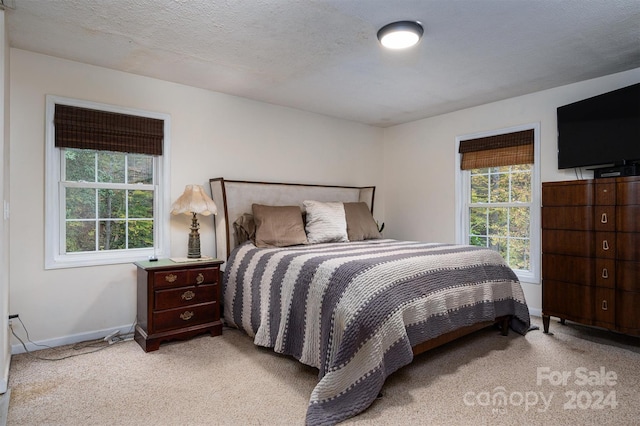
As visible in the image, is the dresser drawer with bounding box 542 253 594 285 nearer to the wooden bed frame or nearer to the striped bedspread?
the striped bedspread

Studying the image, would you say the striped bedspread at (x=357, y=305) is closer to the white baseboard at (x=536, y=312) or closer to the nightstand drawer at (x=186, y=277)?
the nightstand drawer at (x=186, y=277)

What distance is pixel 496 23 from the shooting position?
2.38m

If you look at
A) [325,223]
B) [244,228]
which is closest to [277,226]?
[244,228]

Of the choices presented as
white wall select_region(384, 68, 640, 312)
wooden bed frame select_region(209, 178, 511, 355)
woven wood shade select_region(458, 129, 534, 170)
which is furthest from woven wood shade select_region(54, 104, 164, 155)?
woven wood shade select_region(458, 129, 534, 170)

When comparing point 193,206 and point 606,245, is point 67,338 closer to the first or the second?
point 193,206

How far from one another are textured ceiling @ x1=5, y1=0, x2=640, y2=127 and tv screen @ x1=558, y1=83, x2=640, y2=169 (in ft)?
0.97

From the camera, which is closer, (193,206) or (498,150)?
(193,206)

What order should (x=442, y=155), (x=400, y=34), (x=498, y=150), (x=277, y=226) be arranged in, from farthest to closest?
(x=442, y=155), (x=498, y=150), (x=277, y=226), (x=400, y=34)

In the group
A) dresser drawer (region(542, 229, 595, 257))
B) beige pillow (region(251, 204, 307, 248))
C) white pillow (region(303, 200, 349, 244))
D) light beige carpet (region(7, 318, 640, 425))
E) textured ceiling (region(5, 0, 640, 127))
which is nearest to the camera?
light beige carpet (region(7, 318, 640, 425))

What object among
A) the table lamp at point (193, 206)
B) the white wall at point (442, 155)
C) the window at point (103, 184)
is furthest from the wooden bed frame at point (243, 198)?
the white wall at point (442, 155)

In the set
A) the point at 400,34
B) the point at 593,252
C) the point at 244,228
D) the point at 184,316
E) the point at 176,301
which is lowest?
the point at 184,316

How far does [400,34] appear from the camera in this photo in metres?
2.41

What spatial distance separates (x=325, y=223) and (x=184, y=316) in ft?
5.29

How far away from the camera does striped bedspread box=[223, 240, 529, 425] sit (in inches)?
77.9
